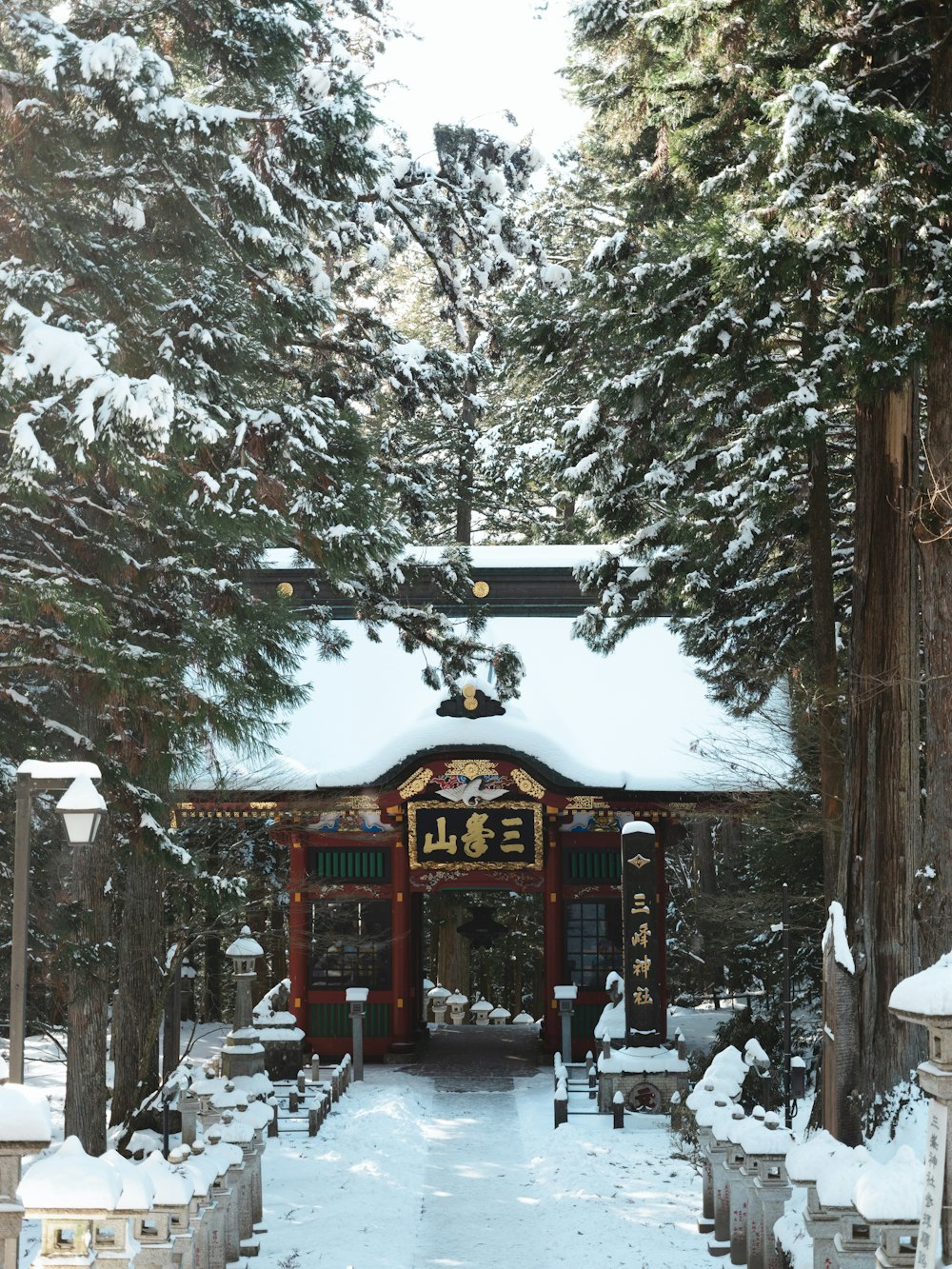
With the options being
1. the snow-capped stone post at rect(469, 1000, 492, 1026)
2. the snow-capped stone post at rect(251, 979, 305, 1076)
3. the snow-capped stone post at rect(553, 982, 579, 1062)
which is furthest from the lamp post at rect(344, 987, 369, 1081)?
the snow-capped stone post at rect(469, 1000, 492, 1026)

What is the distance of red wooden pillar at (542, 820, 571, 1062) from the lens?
18609mm

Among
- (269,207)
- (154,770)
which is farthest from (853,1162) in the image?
(269,207)

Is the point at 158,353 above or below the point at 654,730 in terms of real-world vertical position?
above

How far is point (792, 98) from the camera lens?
30.7 feet

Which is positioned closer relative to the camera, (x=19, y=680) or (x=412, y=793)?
(x=19, y=680)

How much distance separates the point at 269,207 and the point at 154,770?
4.27 m

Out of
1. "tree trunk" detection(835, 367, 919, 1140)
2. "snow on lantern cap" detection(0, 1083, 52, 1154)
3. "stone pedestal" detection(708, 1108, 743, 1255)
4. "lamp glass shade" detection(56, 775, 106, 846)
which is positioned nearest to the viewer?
"snow on lantern cap" detection(0, 1083, 52, 1154)

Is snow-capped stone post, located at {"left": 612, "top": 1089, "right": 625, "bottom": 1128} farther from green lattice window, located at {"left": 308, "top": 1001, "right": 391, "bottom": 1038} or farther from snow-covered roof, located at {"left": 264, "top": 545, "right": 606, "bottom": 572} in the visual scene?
snow-covered roof, located at {"left": 264, "top": 545, "right": 606, "bottom": 572}

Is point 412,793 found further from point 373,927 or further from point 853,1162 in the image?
point 853,1162

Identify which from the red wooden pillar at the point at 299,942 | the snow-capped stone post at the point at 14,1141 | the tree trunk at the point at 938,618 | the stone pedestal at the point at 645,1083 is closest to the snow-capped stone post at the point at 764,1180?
the tree trunk at the point at 938,618

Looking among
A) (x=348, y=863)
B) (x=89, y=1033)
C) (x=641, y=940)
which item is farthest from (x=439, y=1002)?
(x=89, y=1033)

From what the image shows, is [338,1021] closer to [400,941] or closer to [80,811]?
[400,941]

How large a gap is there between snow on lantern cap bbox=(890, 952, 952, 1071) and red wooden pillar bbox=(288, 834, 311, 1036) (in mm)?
13044

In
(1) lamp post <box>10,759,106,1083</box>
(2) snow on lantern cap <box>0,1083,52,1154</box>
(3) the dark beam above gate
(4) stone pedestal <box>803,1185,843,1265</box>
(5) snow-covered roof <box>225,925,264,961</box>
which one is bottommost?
(4) stone pedestal <box>803,1185,843,1265</box>
